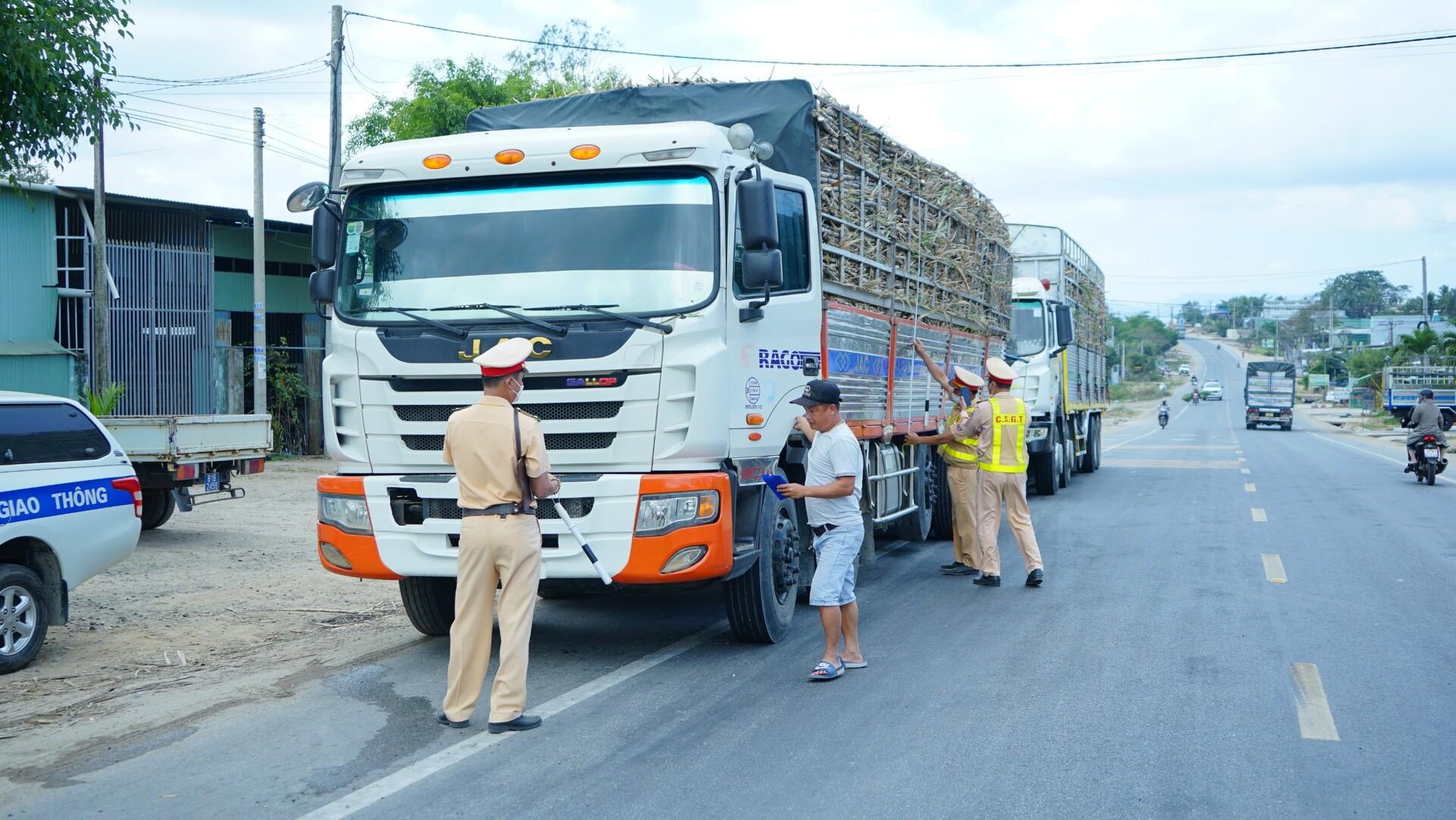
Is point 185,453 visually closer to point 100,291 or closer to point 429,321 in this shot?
point 429,321

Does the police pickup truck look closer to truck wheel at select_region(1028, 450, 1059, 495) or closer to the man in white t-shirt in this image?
the man in white t-shirt

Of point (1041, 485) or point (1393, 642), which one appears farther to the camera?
point (1041, 485)

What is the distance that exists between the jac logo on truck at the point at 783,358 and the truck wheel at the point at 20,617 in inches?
185

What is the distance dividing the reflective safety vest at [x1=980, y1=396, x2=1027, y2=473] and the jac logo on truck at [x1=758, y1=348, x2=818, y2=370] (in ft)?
8.45

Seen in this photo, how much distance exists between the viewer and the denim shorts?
6793mm

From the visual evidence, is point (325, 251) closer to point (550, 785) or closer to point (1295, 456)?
point (550, 785)

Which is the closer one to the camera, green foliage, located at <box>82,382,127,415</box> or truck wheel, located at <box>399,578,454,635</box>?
truck wheel, located at <box>399,578,454,635</box>

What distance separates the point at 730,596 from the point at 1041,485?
12.1 m

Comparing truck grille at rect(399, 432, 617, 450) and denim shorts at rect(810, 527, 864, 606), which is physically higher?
truck grille at rect(399, 432, 617, 450)

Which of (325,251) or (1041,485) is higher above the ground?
(325,251)

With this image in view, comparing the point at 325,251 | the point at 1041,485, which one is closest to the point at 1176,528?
the point at 1041,485

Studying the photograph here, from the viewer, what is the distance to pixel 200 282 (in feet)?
74.8

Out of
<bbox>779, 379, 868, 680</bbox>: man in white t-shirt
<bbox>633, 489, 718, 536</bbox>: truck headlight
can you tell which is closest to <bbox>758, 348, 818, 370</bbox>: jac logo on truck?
<bbox>779, 379, 868, 680</bbox>: man in white t-shirt

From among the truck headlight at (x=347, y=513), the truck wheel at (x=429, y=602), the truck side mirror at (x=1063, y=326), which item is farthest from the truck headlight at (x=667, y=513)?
the truck side mirror at (x=1063, y=326)
